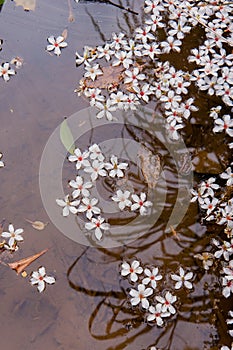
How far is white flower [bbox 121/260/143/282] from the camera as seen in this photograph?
3.11 m

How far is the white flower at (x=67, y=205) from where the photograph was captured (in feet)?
10.8

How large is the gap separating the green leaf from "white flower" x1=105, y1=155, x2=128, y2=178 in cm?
31

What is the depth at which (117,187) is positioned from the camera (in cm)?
340

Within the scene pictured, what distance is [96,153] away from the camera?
3.46m

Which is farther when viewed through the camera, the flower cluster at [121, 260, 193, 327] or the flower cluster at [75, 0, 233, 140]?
the flower cluster at [75, 0, 233, 140]

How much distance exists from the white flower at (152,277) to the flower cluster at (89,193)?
410mm

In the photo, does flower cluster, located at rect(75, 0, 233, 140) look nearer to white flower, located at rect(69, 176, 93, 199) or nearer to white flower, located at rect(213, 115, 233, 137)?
white flower, located at rect(213, 115, 233, 137)

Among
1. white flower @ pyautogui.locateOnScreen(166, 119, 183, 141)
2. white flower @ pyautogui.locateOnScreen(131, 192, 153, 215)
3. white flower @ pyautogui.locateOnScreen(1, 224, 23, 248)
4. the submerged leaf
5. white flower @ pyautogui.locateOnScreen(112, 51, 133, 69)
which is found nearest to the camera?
white flower @ pyautogui.locateOnScreen(1, 224, 23, 248)

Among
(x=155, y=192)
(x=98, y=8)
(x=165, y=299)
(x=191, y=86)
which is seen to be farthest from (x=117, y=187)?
(x=98, y=8)

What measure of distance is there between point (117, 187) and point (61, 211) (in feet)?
1.47

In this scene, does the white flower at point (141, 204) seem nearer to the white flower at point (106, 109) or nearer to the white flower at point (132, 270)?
the white flower at point (132, 270)

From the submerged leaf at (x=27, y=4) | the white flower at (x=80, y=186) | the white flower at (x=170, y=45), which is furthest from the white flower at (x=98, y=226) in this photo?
the submerged leaf at (x=27, y=4)

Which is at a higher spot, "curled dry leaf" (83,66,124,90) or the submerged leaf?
the submerged leaf

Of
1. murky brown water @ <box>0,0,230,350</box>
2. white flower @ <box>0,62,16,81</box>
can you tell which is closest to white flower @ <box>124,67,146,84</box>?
murky brown water @ <box>0,0,230,350</box>
